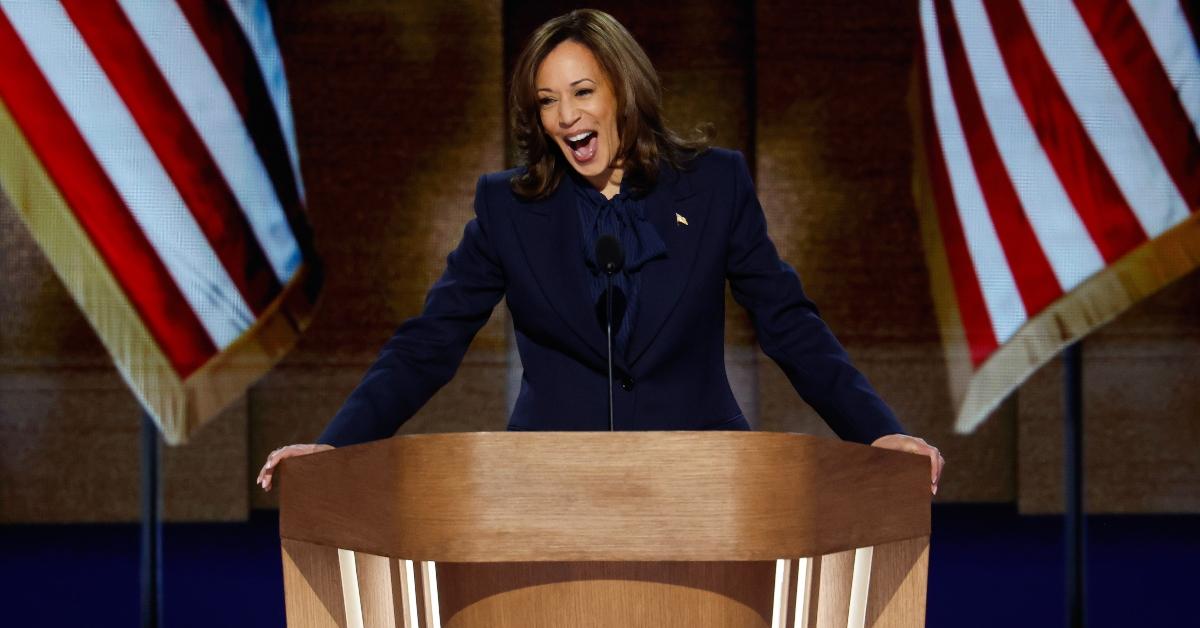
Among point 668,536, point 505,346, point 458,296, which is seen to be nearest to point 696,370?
point 458,296

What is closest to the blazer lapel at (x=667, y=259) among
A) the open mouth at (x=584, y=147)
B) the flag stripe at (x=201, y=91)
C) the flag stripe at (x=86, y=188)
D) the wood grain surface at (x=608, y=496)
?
the open mouth at (x=584, y=147)

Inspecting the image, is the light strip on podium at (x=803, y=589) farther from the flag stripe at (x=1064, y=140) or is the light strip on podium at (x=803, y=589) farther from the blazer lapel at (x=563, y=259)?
the flag stripe at (x=1064, y=140)

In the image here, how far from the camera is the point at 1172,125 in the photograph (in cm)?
369

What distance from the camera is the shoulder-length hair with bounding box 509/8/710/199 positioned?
1.58 metres

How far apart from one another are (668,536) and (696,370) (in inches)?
24.3

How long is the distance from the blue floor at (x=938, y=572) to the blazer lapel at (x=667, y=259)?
2481 millimetres

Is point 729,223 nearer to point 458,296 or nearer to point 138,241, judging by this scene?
point 458,296

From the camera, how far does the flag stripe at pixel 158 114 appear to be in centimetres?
345

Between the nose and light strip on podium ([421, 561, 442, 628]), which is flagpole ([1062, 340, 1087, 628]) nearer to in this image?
the nose

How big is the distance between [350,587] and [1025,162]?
10.1ft

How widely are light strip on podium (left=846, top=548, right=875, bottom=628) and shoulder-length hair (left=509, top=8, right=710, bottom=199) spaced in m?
0.61

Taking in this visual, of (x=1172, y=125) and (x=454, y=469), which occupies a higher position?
(x=1172, y=125)

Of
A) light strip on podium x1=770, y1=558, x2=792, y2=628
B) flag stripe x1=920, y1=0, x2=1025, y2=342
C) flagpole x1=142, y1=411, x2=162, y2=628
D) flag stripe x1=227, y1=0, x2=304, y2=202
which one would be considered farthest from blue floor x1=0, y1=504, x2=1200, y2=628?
light strip on podium x1=770, y1=558, x2=792, y2=628

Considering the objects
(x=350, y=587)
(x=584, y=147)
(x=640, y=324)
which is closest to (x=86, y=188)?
(x=584, y=147)
